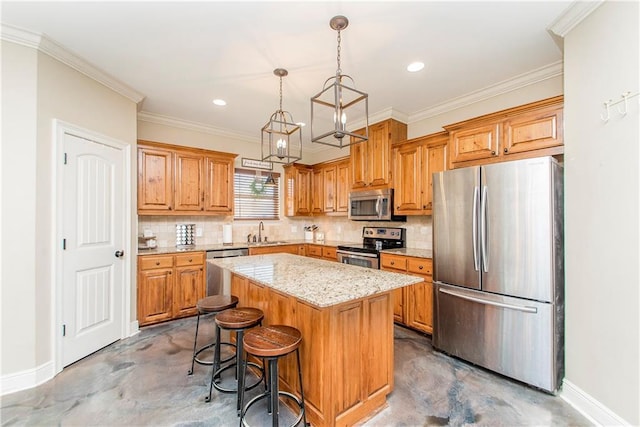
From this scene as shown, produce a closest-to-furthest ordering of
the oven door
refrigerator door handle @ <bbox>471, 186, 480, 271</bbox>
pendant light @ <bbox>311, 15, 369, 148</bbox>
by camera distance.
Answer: pendant light @ <bbox>311, 15, 369, 148</bbox> < refrigerator door handle @ <bbox>471, 186, 480, 271</bbox> < the oven door

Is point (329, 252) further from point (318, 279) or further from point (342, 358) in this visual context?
point (342, 358)

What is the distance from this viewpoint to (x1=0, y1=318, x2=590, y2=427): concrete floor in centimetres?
191

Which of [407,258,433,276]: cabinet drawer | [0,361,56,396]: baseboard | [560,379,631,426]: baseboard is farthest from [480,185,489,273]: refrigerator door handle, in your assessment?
[0,361,56,396]: baseboard

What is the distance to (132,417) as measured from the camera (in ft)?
6.35

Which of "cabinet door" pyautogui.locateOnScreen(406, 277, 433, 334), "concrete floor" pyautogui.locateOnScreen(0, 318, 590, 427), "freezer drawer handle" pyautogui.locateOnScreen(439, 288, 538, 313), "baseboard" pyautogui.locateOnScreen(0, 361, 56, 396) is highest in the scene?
"freezer drawer handle" pyautogui.locateOnScreen(439, 288, 538, 313)

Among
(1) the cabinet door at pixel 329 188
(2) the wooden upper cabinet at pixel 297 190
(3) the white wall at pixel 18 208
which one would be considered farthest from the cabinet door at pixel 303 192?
(3) the white wall at pixel 18 208

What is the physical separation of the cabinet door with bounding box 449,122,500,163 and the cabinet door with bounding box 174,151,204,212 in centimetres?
345

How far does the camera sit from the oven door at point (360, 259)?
151 inches

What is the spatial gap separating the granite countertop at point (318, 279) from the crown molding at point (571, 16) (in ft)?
7.24

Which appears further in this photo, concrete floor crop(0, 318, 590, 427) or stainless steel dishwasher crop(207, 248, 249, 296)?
stainless steel dishwasher crop(207, 248, 249, 296)

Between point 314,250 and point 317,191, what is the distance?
121 cm

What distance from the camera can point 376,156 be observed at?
416 centimetres

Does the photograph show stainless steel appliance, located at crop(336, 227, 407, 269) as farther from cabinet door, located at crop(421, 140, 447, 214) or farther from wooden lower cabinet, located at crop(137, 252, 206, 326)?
wooden lower cabinet, located at crop(137, 252, 206, 326)

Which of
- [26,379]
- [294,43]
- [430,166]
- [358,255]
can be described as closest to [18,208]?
[26,379]
